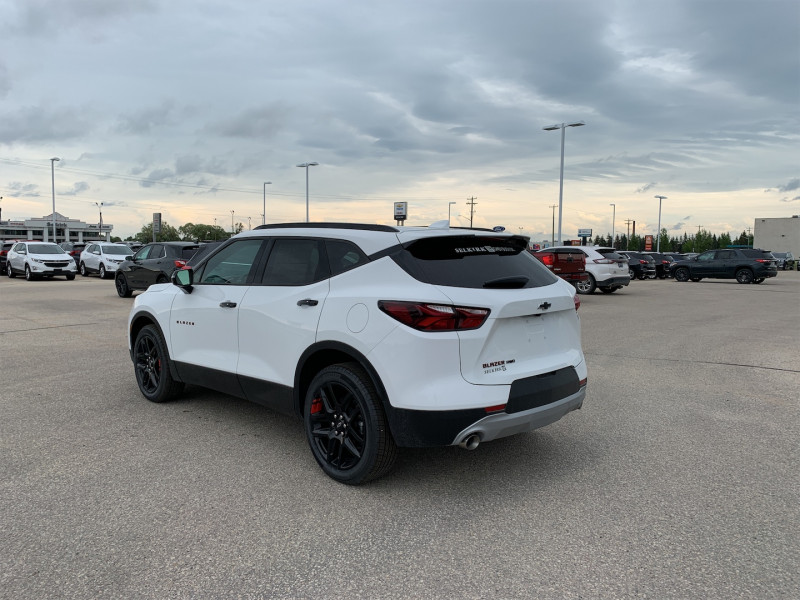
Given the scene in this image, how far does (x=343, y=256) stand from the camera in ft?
13.3

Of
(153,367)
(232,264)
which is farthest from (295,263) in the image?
(153,367)

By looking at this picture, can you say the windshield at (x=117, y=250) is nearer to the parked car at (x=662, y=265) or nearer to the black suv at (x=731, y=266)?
the parked car at (x=662, y=265)

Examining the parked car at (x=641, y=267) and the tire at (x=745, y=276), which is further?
the parked car at (x=641, y=267)

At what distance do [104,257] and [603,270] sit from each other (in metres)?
21.1

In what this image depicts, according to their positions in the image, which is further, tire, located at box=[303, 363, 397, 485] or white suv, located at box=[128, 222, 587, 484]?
tire, located at box=[303, 363, 397, 485]

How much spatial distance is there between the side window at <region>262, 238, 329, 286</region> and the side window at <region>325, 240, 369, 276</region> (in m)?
0.07

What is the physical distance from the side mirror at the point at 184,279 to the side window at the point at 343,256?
5.29 feet

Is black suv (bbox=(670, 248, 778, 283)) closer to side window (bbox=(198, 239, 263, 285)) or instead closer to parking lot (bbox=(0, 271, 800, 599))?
parking lot (bbox=(0, 271, 800, 599))

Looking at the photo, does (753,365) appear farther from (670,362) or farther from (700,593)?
(700,593)

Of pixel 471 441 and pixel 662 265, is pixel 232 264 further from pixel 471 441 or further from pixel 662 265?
pixel 662 265

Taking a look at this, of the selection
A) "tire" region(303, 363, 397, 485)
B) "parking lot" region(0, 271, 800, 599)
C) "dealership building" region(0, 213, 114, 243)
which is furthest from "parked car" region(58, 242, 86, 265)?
"dealership building" region(0, 213, 114, 243)

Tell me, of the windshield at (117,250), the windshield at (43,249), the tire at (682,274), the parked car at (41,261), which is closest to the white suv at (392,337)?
the parked car at (41,261)

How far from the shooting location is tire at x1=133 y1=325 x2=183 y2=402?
5598mm

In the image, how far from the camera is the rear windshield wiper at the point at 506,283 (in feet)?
12.2
